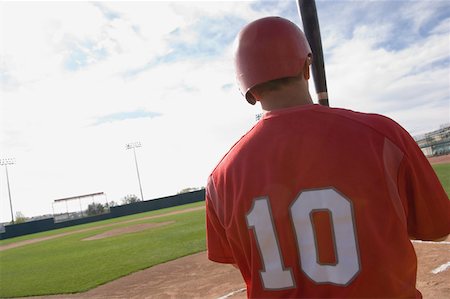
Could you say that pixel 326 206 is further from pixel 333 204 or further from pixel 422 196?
pixel 422 196

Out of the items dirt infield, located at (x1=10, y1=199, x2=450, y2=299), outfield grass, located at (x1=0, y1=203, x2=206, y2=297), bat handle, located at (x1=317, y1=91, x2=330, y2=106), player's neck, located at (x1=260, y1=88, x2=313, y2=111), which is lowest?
dirt infield, located at (x1=10, y1=199, x2=450, y2=299)

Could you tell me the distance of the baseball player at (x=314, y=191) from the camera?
1194 millimetres

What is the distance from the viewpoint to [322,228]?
123 cm

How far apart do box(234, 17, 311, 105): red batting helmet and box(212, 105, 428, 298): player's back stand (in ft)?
0.49

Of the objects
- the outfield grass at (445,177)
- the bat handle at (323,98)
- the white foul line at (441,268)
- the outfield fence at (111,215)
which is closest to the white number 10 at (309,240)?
the bat handle at (323,98)

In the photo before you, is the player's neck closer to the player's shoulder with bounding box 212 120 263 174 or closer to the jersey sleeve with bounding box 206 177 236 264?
the player's shoulder with bounding box 212 120 263 174

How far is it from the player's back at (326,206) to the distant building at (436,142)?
37.9 meters

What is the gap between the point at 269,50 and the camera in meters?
1.36

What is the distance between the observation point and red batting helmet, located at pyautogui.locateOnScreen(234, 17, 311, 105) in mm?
1352

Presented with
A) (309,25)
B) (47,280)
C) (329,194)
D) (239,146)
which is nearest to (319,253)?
(329,194)

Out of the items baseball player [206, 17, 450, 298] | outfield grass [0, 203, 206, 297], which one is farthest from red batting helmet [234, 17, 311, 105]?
outfield grass [0, 203, 206, 297]

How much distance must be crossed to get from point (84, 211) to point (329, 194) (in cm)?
6204

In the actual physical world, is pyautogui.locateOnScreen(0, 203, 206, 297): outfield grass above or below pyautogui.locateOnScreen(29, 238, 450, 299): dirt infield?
above

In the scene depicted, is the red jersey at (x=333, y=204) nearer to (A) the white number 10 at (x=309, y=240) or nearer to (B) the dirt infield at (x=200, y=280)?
(A) the white number 10 at (x=309, y=240)
